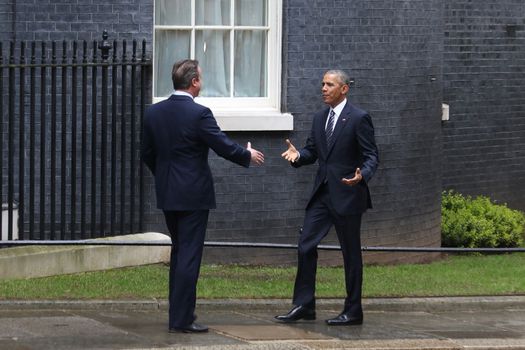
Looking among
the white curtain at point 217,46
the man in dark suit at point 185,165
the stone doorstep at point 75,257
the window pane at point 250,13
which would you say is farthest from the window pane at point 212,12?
the man in dark suit at point 185,165

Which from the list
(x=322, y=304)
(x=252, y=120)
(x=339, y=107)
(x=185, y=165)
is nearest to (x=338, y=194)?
(x=339, y=107)

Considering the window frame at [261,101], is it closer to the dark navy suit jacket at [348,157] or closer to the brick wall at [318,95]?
the brick wall at [318,95]

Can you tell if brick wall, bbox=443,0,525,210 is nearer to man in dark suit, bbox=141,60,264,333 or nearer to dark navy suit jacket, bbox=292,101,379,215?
dark navy suit jacket, bbox=292,101,379,215

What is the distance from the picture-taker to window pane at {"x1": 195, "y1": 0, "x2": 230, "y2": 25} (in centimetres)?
1314

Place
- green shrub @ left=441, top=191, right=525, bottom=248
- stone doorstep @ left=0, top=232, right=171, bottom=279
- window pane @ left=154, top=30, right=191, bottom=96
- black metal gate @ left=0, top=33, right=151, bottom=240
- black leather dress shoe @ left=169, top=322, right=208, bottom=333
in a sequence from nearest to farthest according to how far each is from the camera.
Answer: black leather dress shoe @ left=169, top=322, right=208, bottom=333 < stone doorstep @ left=0, top=232, right=171, bottom=279 < black metal gate @ left=0, top=33, right=151, bottom=240 < window pane @ left=154, top=30, right=191, bottom=96 < green shrub @ left=441, top=191, right=525, bottom=248

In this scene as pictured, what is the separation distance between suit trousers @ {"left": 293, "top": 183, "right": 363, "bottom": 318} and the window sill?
3113 millimetres

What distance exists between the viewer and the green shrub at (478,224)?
1582cm

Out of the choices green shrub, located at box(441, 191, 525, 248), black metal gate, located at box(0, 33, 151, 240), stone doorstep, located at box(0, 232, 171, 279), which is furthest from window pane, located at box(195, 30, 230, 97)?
green shrub, located at box(441, 191, 525, 248)

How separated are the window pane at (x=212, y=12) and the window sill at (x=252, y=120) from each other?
2.77ft

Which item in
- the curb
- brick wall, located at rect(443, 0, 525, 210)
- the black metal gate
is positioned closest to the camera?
the curb

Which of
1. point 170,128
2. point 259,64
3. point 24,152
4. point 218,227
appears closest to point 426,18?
point 259,64

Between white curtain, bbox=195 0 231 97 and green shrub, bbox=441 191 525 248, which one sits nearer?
white curtain, bbox=195 0 231 97

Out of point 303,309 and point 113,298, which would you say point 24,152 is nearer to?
point 113,298

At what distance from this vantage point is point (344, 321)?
994 centimetres
